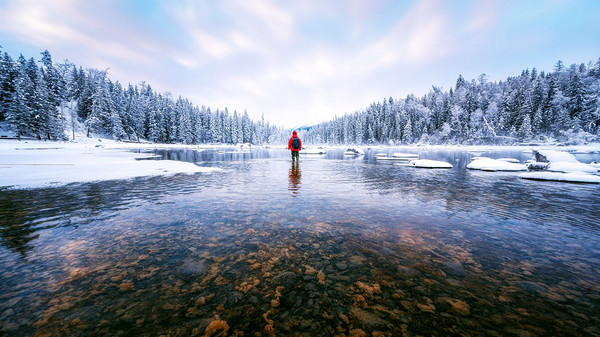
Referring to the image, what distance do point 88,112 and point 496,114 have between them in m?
130

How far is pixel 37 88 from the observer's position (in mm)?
41812

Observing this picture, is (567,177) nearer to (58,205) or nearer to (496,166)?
(496,166)

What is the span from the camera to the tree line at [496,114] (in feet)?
195

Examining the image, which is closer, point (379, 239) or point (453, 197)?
point (379, 239)

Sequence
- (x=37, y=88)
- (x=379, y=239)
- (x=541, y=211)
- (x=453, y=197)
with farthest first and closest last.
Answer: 1. (x=37, y=88)
2. (x=453, y=197)
3. (x=541, y=211)
4. (x=379, y=239)

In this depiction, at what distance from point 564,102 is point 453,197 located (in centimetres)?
9167

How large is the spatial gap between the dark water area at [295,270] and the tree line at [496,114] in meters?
82.1

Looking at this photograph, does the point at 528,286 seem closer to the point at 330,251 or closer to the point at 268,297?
the point at 330,251

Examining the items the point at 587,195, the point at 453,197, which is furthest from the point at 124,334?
the point at 587,195

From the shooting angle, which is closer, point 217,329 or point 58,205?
point 217,329

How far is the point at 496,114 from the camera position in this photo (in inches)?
3007

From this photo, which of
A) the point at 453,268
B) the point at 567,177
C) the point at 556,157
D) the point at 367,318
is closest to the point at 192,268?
the point at 367,318

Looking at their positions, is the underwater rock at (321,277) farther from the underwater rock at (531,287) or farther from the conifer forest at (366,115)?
the conifer forest at (366,115)

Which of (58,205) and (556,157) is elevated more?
(556,157)
